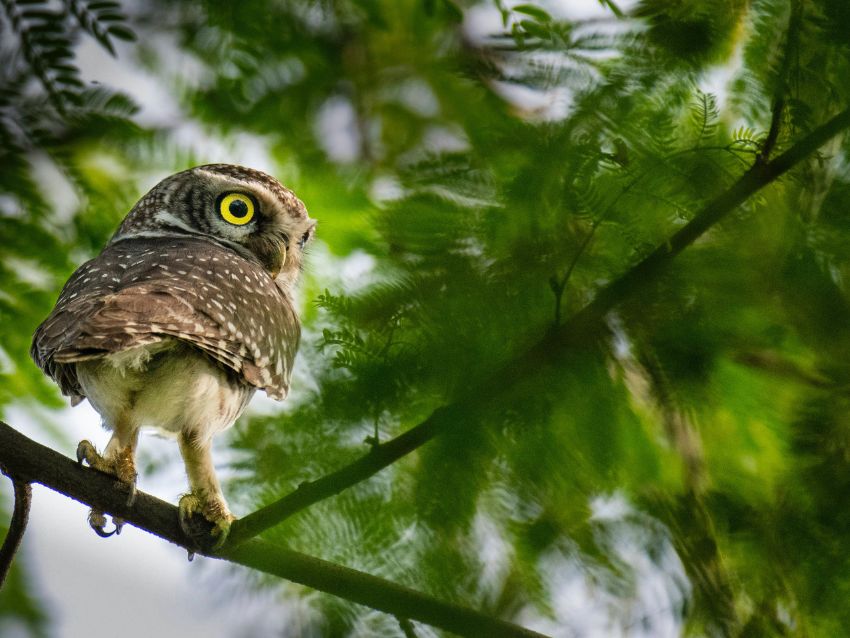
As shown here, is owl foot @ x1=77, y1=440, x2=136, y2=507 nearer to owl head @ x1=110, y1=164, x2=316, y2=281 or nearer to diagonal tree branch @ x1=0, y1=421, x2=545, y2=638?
diagonal tree branch @ x1=0, y1=421, x2=545, y2=638

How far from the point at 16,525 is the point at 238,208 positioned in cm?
209

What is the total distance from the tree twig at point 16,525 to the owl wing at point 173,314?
0.35m

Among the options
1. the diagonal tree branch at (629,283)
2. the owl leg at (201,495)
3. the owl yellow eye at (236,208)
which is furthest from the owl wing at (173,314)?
the diagonal tree branch at (629,283)

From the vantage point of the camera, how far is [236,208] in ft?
14.8

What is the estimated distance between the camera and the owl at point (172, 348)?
2.91 metres

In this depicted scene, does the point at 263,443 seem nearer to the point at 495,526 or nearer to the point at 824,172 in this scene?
the point at 495,526

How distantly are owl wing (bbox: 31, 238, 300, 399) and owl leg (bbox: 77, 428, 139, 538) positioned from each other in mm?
218

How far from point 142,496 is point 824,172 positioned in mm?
2149

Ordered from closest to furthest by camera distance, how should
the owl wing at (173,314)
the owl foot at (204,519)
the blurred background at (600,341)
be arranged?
the blurred background at (600,341) → the owl wing at (173,314) → the owl foot at (204,519)

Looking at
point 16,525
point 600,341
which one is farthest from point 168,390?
point 600,341

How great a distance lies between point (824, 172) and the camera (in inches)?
59.3

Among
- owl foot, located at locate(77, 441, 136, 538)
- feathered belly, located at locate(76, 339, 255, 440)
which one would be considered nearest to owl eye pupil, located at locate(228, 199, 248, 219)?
feathered belly, located at locate(76, 339, 255, 440)

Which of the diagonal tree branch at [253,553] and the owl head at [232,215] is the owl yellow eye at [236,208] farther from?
the diagonal tree branch at [253,553]

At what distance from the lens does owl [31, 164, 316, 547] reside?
2.91 m
